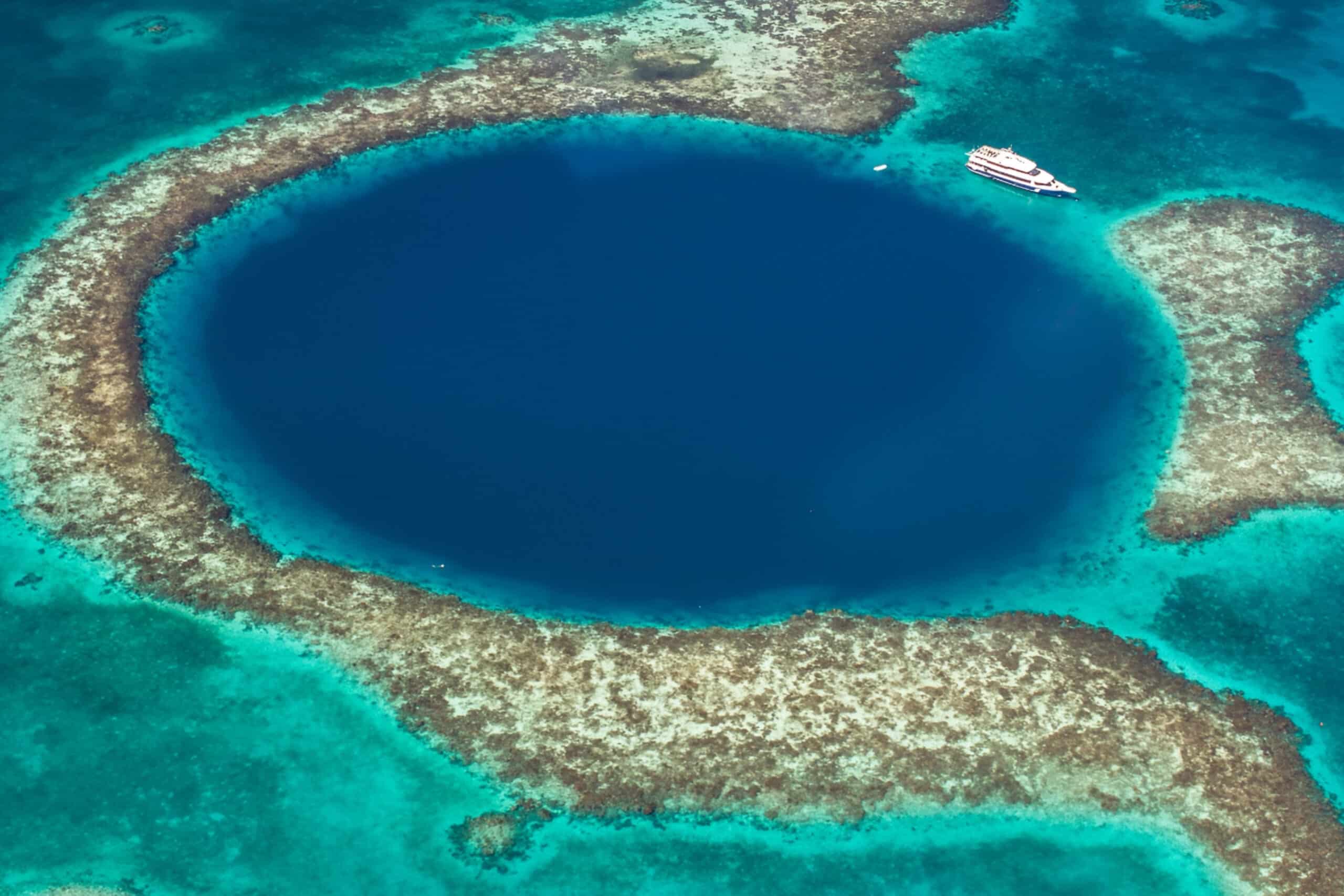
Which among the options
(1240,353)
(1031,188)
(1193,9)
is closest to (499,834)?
(1240,353)

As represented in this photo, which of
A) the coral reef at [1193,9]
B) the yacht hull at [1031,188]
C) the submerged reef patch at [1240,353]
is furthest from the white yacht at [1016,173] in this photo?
the coral reef at [1193,9]

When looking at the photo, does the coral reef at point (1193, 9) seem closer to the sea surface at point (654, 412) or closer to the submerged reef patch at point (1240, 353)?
the sea surface at point (654, 412)

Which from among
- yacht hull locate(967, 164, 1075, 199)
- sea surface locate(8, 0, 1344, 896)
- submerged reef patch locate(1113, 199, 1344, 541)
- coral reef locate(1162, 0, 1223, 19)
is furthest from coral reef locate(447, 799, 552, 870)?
coral reef locate(1162, 0, 1223, 19)

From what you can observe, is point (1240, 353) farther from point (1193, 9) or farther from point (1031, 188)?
point (1193, 9)

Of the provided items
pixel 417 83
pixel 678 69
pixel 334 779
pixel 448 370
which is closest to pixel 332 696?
pixel 334 779

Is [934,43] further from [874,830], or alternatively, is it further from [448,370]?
[874,830]
